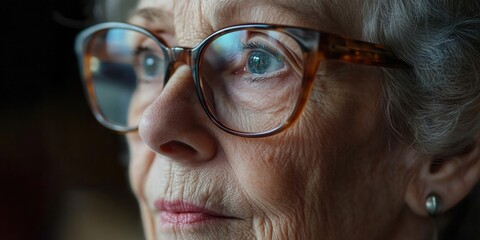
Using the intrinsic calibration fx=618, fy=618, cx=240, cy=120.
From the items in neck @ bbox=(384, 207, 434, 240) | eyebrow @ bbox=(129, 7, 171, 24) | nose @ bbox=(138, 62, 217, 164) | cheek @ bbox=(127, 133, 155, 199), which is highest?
eyebrow @ bbox=(129, 7, 171, 24)

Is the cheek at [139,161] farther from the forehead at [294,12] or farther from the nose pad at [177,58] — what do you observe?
the forehead at [294,12]

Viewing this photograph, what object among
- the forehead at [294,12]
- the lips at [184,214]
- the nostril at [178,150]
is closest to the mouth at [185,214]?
the lips at [184,214]

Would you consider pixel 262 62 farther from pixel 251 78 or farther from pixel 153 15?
pixel 153 15

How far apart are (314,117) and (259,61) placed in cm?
16

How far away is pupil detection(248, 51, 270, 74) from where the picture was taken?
1.24 m

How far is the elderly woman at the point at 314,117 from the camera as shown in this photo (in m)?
1.19

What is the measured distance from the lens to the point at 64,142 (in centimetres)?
242

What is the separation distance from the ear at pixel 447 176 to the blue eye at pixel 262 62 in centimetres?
38

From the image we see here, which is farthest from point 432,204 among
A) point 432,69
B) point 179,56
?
point 179,56

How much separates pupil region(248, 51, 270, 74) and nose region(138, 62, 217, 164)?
0.14 m

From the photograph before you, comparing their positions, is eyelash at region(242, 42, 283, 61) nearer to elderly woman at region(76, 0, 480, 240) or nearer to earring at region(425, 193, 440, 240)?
elderly woman at region(76, 0, 480, 240)

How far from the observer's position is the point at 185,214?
129 centimetres

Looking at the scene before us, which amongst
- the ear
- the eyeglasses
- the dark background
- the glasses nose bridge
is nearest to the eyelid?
the eyeglasses

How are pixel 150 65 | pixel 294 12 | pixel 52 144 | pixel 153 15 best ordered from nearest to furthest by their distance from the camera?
pixel 294 12, pixel 153 15, pixel 150 65, pixel 52 144
